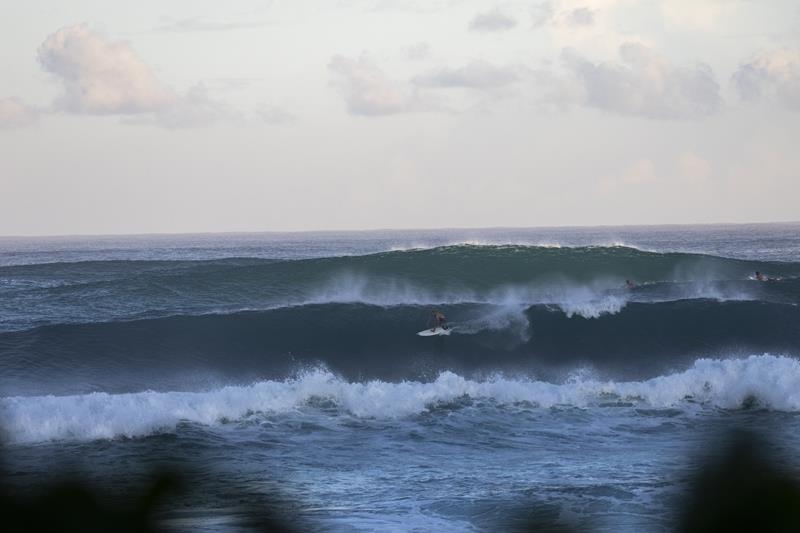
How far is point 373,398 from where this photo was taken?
1641cm

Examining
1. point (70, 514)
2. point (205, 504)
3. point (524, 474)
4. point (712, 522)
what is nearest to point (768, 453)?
point (712, 522)

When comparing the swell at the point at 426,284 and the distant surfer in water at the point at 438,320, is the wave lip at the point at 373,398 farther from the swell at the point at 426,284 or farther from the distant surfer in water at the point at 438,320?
the swell at the point at 426,284

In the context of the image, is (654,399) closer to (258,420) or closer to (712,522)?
(258,420)

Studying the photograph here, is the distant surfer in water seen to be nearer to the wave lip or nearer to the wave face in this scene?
the wave face

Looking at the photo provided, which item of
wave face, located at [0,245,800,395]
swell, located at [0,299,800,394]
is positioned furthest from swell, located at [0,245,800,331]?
swell, located at [0,299,800,394]

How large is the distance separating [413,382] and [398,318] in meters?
6.37

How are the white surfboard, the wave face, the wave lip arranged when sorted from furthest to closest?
the white surfboard < the wave face < the wave lip

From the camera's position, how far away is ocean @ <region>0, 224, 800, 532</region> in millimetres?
10555

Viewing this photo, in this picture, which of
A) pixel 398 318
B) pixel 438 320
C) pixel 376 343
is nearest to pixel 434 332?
pixel 438 320

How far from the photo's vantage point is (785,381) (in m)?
16.9

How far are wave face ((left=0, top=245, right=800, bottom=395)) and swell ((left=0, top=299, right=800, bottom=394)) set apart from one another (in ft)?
0.19

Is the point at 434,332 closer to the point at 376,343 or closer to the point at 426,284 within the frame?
the point at 376,343

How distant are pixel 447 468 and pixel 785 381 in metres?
7.84

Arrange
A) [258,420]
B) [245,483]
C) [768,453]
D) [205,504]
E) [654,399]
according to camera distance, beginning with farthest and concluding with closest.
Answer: [654,399]
[258,420]
[245,483]
[205,504]
[768,453]
